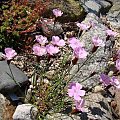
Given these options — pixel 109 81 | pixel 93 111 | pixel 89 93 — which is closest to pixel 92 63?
pixel 89 93

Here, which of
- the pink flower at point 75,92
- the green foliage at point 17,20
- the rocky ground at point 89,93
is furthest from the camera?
the green foliage at point 17,20

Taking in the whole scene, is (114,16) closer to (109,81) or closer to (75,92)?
(109,81)

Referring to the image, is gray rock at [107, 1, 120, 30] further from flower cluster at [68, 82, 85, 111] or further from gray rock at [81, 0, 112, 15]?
flower cluster at [68, 82, 85, 111]

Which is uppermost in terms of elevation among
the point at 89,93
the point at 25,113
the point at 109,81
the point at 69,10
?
the point at 109,81

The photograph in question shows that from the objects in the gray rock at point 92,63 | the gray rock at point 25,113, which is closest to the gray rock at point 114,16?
the gray rock at point 92,63

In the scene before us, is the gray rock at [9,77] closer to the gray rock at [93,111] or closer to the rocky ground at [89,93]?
the rocky ground at [89,93]

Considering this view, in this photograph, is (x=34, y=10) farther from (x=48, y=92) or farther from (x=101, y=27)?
(x=48, y=92)

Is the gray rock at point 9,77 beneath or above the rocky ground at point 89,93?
above
